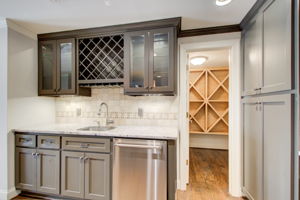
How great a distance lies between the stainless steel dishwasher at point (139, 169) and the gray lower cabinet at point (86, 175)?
13 cm

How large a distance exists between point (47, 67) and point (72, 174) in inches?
65.6

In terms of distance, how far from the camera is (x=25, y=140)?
7.10ft

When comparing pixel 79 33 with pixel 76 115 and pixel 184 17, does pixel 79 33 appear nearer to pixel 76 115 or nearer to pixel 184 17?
pixel 76 115

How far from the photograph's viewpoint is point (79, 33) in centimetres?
238

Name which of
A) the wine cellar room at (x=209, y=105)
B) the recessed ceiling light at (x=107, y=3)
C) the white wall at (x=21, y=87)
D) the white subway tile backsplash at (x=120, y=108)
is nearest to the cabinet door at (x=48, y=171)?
the white wall at (x=21, y=87)

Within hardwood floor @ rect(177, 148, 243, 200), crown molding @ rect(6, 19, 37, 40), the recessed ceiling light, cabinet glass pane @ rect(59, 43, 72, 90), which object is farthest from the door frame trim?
crown molding @ rect(6, 19, 37, 40)

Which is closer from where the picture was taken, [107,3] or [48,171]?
[107,3]

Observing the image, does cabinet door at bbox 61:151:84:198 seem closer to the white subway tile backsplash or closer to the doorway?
the white subway tile backsplash

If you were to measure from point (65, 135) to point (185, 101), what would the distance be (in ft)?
5.50

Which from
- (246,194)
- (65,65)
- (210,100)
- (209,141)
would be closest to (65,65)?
(65,65)

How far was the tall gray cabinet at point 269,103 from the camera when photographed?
1276 mm

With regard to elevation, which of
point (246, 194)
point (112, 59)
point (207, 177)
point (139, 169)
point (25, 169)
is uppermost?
point (112, 59)

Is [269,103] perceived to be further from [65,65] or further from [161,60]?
[65,65]

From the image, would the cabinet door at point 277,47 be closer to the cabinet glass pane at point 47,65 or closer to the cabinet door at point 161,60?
the cabinet door at point 161,60
